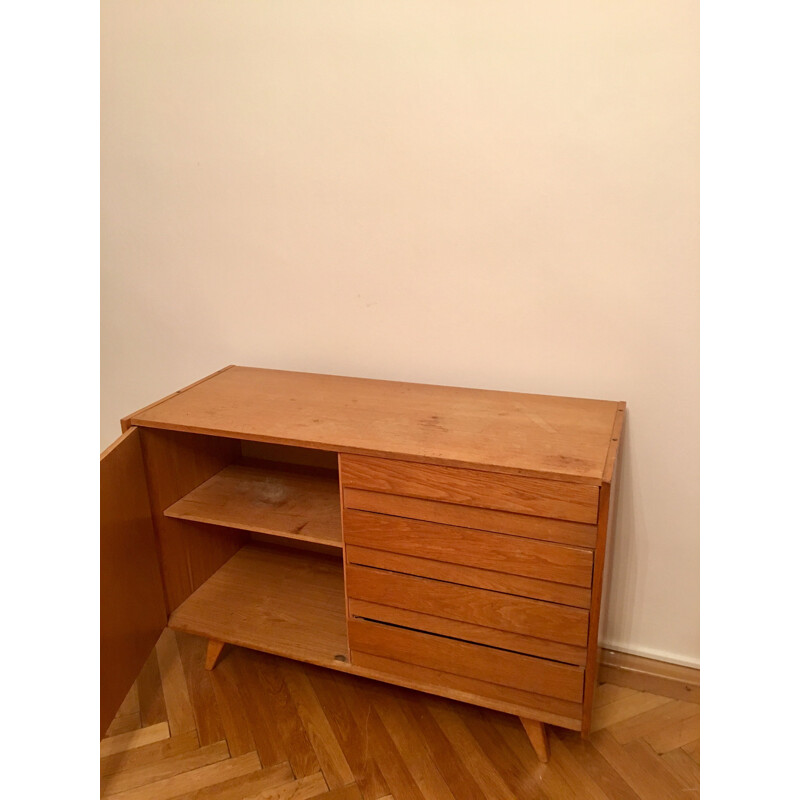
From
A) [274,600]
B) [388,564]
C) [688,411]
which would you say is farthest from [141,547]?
[688,411]

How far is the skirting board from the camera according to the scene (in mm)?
1675

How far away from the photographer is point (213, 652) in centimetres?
175

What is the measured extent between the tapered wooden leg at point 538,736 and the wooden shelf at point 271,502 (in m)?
0.55

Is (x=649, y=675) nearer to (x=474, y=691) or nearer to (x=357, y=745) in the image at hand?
(x=474, y=691)

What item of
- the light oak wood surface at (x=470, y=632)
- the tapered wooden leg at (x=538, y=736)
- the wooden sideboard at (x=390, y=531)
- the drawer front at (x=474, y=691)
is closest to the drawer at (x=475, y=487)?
the wooden sideboard at (x=390, y=531)

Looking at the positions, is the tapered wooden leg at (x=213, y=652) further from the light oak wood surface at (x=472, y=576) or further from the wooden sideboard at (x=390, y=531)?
the light oak wood surface at (x=472, y=576)

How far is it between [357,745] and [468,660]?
1.16 ft

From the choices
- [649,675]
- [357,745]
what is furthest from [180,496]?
[649,675]

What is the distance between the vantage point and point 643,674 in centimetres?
171

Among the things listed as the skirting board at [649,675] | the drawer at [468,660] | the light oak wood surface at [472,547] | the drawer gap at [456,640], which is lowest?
the skirting board at [649,675]

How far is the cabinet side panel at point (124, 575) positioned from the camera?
1.39m

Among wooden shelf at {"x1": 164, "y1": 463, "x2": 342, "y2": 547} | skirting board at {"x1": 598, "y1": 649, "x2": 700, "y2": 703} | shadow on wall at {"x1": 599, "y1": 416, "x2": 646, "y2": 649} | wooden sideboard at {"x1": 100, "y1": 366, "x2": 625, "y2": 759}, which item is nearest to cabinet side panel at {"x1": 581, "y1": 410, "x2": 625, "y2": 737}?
wooden sideboard at {"x1": 100, "y1": 366, "x2": 625, "y2": 759}

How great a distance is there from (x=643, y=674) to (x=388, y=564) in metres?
0.76

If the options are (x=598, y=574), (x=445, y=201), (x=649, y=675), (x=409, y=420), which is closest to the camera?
(x=598, y=574)
